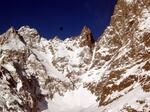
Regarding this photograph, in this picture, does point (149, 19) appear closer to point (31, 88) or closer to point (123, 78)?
point (123, 78)

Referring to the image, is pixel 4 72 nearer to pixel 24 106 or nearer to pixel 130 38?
pixel 24 106

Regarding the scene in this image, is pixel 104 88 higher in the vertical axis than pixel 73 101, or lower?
lower

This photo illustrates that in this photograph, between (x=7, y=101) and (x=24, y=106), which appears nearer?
(x=7, y=101)

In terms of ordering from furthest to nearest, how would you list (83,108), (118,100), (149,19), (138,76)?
(149,19) < (83,108) < (138,76) < (118,100)

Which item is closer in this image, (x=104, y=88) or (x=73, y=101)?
(x=104, y=88)

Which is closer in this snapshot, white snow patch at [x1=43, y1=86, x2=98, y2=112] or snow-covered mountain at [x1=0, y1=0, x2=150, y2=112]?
snow-covered mountain at [x1=0, y1=0, x2=150, y2=112]

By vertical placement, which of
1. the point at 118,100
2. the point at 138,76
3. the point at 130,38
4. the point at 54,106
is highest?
the point at 130,38

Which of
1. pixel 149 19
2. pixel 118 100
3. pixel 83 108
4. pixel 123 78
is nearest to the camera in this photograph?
pixel 118 100

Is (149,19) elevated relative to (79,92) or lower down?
elevated

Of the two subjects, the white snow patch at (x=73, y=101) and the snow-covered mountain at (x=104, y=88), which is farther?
the white snow patch at (x=73, y=101)

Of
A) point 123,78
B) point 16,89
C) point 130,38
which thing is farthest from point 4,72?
point 130,38
